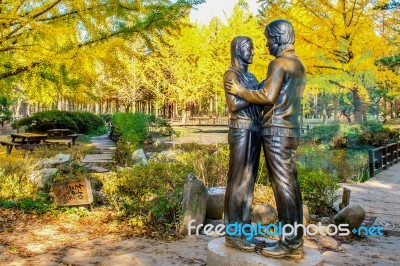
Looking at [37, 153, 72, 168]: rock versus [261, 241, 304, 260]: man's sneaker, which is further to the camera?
[37, 153, 72, 168]: rock

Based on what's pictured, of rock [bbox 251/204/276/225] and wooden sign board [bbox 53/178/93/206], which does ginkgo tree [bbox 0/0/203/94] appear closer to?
wooden sign board [bbox 53/178/93/206]

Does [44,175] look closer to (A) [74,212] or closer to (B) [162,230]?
(A) [74,212]

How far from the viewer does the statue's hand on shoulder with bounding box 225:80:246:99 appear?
3497mm

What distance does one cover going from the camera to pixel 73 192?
6828 millimetres

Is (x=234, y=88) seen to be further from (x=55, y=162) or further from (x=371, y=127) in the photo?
(x=371, y=127)

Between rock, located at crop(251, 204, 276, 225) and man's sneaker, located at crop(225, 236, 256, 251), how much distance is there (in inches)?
86.7

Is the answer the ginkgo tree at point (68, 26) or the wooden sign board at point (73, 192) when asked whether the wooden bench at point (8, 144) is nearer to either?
the ginkgo tree at point (68, 26)

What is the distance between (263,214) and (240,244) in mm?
2293

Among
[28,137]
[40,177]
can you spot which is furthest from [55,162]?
[28,137]

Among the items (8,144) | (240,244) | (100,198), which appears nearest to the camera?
(240,244)

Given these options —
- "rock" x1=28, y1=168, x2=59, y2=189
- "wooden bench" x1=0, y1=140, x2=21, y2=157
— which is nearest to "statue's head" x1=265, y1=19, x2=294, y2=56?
"rock" x1=28, y1=168, x2=59, y2=189

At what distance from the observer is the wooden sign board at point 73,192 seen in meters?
6.80

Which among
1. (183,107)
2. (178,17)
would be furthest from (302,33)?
(183,107)

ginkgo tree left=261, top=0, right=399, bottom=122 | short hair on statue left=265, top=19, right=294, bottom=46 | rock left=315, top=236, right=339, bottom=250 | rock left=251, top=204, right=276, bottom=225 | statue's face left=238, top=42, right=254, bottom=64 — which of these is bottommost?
rock left=315, top=236, right=339, bottom=250
